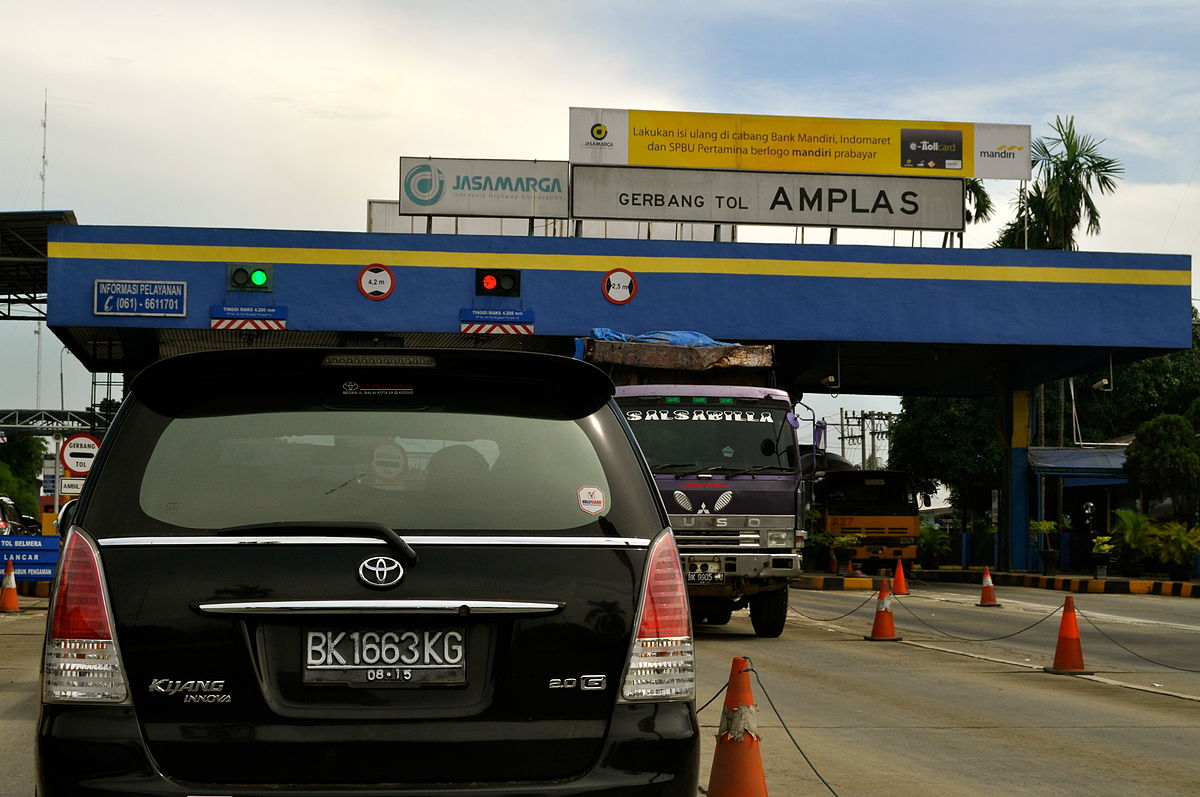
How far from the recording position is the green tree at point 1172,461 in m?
35.6

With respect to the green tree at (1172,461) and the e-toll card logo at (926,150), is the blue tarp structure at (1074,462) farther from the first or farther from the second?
the e-toll card logo at (926,150)

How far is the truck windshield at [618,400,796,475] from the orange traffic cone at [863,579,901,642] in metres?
2.09

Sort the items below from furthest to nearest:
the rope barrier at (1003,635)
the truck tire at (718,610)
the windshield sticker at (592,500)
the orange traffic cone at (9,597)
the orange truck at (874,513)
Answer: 1. the orange truck at (874,513)
2. the orange traffic cone at (9,597)
3. the truck tire at (718,610)
4. the rope barrier at (1003,635)
5. the windshield sticker at (592,500)

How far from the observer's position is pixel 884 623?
1612 centimetres

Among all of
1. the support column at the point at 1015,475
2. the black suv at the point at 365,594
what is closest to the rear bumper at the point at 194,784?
the black suv at the point at 365,594

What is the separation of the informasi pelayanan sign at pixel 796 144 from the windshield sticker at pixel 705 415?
16731mm

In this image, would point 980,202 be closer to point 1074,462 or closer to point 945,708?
point 1074,462

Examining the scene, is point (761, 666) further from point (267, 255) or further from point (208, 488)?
point (267, 255)

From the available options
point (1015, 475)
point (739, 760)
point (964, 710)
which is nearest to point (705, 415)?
point (964, 710)

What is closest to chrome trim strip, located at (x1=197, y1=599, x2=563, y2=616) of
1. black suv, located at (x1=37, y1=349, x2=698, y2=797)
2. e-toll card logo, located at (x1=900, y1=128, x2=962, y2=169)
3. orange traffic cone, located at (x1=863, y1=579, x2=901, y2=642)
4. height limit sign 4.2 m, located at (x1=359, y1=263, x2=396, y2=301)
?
black suv, located at (x1=37, y1=349, x2=698, y2=797)

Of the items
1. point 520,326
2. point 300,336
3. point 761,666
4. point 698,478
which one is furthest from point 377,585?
point 300,336

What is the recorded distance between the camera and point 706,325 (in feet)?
92.1

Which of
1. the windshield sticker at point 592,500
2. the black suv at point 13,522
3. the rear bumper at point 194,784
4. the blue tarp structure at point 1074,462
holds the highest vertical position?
the blue tarp structure at point 1074,462

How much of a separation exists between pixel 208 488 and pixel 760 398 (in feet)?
39.7
